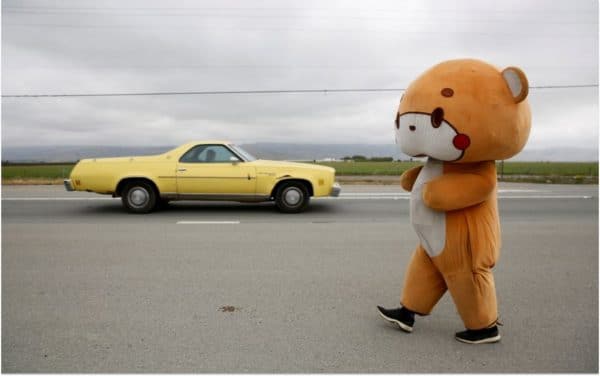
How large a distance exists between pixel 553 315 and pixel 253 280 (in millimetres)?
2680

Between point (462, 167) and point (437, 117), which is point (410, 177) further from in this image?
point (437, 117)

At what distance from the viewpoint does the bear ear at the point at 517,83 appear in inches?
91.1

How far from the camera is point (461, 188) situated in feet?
8.05

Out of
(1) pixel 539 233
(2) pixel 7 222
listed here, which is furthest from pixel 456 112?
(2) pixel 7 222

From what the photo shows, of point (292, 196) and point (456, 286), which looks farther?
point (292, 196)

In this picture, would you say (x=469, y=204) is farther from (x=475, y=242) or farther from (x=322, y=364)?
(x=322, y=364)

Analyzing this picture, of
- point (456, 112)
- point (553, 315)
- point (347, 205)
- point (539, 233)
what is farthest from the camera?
point (347, 205)

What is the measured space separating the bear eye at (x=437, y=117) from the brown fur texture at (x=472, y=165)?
0.03 meters

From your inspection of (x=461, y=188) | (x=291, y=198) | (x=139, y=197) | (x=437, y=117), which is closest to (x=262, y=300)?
(x=461, y=188)

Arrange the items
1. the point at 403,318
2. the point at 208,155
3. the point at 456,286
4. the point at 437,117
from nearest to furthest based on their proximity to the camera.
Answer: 1. the point at 437,117
2. the point at 456,286
3. the point at 403,318
4. the point at 208,155

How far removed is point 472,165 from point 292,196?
591 centimetres

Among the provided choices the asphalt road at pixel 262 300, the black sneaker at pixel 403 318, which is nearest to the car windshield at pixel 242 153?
the asphalt road at pixel 262 300

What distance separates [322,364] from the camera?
102 inches

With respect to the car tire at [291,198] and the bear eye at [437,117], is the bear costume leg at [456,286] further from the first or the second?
the car tire at [291,198]
